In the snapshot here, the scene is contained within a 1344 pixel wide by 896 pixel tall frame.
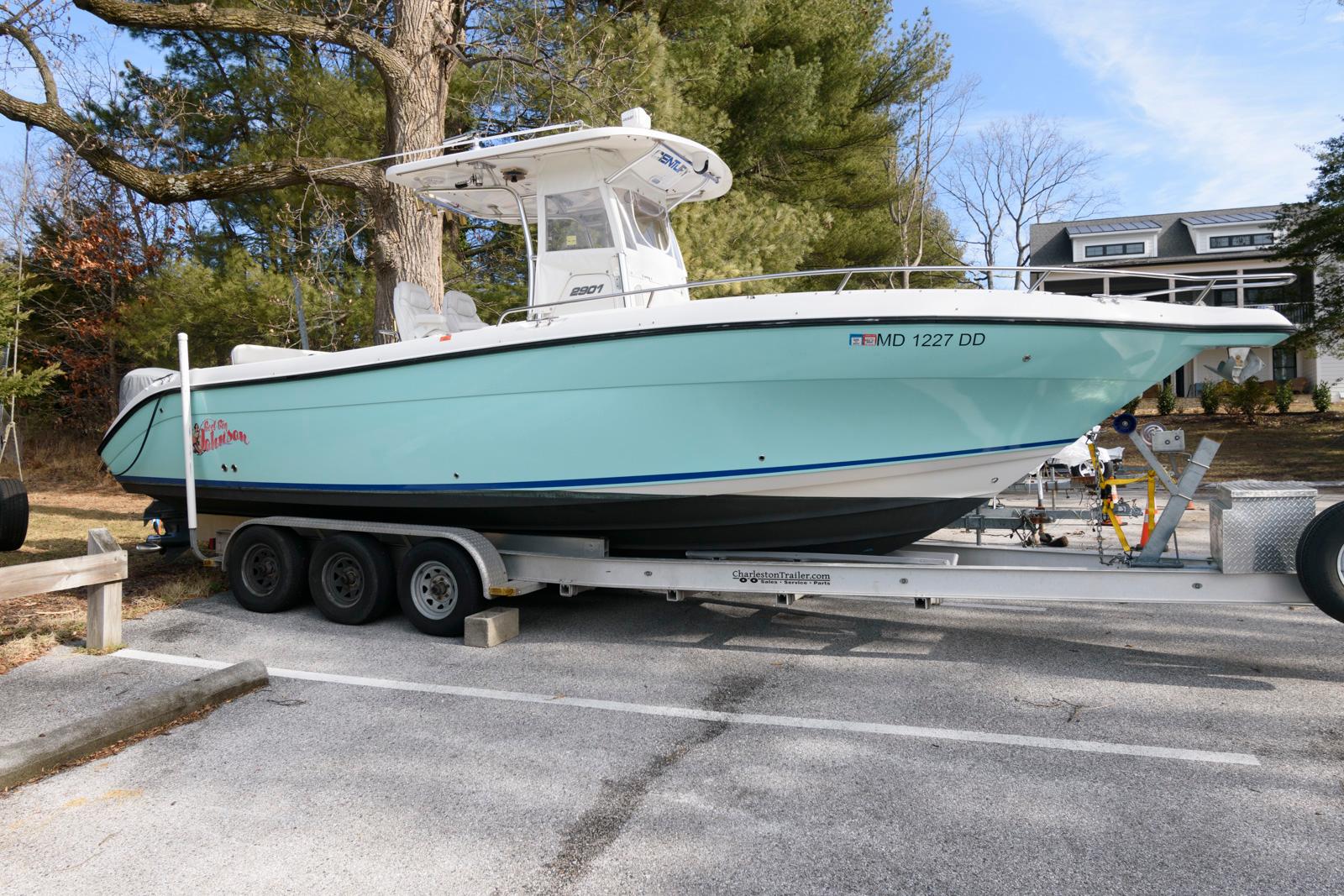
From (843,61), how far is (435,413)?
1204 centimetres

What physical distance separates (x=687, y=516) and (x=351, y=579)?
237 cm

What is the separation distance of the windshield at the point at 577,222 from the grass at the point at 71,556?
382cm

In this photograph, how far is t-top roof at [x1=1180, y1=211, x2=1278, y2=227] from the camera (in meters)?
32.2

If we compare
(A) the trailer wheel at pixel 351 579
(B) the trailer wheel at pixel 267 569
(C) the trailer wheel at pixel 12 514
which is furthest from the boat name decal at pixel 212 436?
(C) the trailer wheel at pixel 12 514

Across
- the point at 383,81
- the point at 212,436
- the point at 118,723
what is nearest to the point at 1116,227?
the point at 383,81

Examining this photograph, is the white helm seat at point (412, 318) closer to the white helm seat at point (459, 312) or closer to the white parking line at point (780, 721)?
the white helm seat at point (459, 312)

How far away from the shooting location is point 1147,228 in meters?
32.8

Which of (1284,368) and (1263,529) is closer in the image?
(1263,529)

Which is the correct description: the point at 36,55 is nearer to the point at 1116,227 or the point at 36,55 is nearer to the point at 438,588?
the point at 438,588

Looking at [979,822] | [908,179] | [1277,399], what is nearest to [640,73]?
[979,822]

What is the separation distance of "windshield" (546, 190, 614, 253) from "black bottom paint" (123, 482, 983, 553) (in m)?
1.57

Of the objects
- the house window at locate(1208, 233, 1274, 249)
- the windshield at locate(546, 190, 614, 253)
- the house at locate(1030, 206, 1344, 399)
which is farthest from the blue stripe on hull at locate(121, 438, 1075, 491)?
the house window at locate(1208, 233, 1274, 249)

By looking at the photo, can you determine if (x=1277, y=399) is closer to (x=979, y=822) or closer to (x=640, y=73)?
(x=640, y=73)

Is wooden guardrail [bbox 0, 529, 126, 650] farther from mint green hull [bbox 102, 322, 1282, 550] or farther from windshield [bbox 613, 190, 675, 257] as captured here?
windshield [bbox 613, 190, 675, 257]
